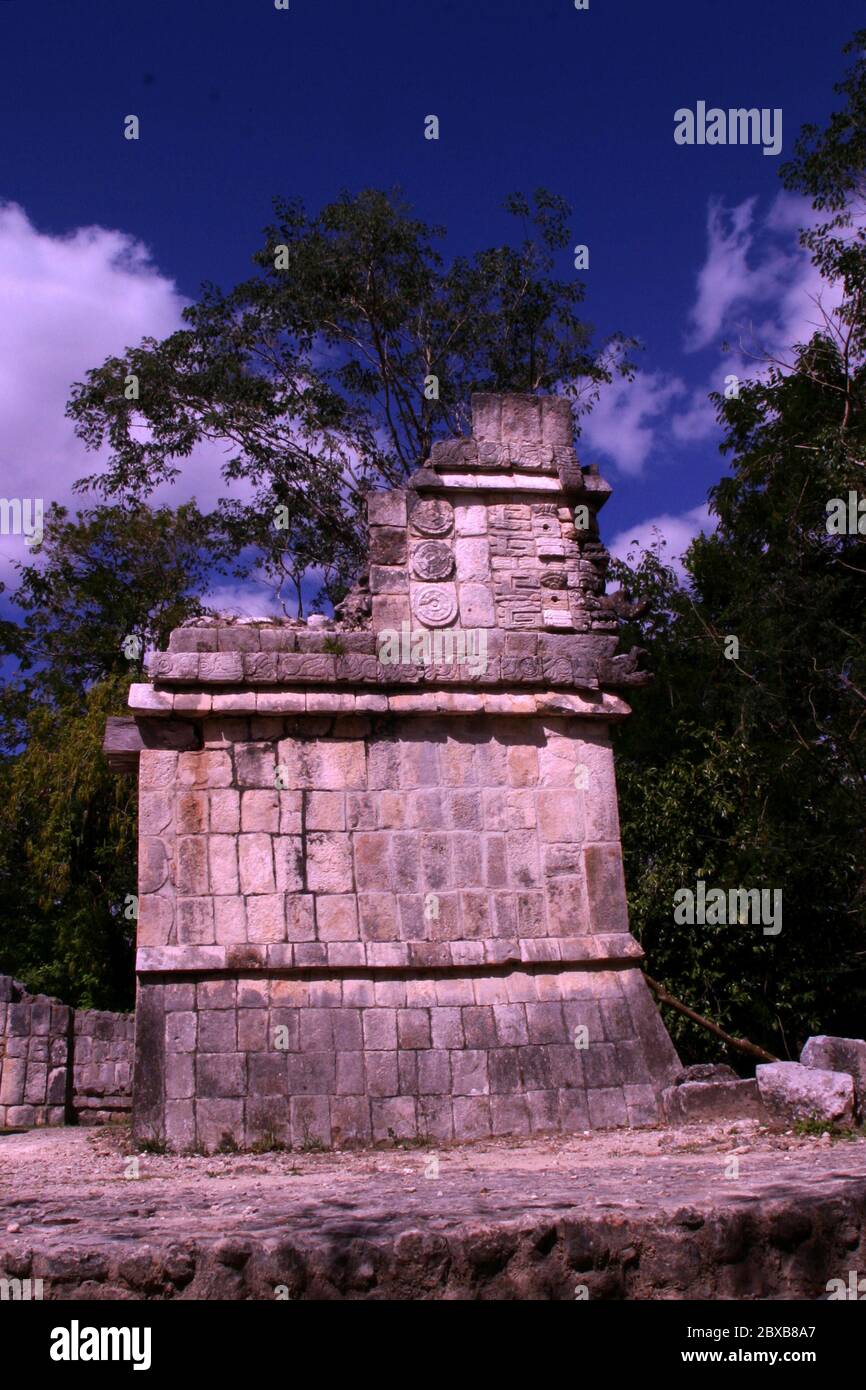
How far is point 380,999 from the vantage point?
8.46 m

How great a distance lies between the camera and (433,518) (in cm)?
949

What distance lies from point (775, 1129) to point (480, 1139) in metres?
1.96

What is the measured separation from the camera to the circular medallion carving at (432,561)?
9367 millimetres

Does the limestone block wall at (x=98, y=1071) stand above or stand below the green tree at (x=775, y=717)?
below

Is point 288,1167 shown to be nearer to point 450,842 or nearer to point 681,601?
point 450,842

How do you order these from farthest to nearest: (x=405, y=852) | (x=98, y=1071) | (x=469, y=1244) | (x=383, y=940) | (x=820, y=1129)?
(x=98, y=1071)
(x=405, y=852)
(x=383, y=940)
(x=820, y=1129)
(x=469, y=1244)

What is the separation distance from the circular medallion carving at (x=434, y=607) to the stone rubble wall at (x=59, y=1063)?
548 centimetres

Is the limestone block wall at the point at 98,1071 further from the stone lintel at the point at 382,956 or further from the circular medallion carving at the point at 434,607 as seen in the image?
the circular medallion carving at the point at 434,607

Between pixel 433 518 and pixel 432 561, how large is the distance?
367mm

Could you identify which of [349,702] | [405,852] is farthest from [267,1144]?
[349,702]

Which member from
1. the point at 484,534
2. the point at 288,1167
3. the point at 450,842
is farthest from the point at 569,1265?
the point at 484,534

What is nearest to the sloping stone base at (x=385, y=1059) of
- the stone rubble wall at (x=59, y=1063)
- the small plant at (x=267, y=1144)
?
the small plant at (x=267, y=1144)

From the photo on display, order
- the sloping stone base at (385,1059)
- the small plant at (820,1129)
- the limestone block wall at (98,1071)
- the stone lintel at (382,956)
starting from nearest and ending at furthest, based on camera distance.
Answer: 1. the small plant at (820,1129)
2. the sloping stone base at (385,1059)
3. the stone lintel at (382,956)
4. the limestone block wall at (98,1071)

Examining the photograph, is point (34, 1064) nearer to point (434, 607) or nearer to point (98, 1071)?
point (98, 1071)
